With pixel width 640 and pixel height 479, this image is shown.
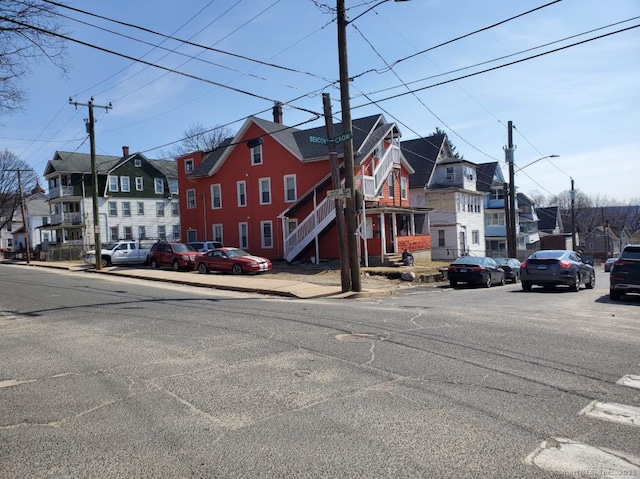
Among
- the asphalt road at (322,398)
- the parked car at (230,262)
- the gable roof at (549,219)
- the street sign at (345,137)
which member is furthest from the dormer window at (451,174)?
the gable roof at (549,219)

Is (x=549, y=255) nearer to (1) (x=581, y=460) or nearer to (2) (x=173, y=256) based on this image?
(1) (x=581, y=460)

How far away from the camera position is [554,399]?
5.34 metres

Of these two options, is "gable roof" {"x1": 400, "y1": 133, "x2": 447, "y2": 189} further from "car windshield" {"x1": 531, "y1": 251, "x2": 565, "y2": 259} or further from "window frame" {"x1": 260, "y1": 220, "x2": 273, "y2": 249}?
"car windshield" {"x1": 531, "y1": 251, "x2": 565, "y2": 259}

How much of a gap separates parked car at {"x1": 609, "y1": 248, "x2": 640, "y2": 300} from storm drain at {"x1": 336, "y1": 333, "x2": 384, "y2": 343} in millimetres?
9671

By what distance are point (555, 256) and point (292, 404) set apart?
16003 millimetres

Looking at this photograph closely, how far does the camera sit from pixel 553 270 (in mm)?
18109

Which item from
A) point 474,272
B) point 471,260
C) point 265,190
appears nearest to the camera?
point 474,272

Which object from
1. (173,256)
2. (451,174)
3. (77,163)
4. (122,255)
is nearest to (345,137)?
(173,256)

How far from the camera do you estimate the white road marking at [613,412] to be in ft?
15.7

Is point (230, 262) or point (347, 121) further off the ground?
point (347, 121)

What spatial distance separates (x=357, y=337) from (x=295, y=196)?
26.0 m

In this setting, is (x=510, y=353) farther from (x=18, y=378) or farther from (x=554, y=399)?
(x=18, y=378)

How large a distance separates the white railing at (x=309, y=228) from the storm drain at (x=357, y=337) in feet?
68.7

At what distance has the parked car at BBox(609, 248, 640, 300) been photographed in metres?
14.3
